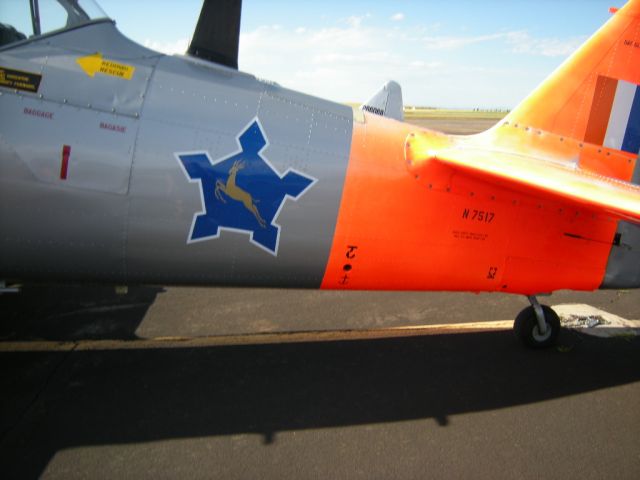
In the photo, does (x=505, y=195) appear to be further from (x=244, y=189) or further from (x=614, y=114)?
(x=244, y=189)

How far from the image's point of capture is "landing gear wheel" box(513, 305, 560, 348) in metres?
5.01

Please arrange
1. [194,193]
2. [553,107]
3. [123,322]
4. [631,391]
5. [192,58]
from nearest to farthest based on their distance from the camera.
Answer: [194,193]
[192,58]
[631,391]
[553,107]
[123,322]

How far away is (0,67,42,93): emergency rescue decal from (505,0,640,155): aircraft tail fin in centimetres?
454

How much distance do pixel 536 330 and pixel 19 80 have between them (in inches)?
218

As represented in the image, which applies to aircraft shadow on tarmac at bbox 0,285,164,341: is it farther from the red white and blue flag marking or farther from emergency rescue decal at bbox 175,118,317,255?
the red white and blue flag marking

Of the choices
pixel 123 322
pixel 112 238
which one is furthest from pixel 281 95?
pixel 123 322

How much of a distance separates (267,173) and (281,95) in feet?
2.53

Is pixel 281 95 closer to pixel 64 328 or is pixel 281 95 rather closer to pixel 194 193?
pixel 194 193

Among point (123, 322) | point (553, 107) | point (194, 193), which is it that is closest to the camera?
point (194, 193)

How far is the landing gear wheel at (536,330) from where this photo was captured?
501 centimetres

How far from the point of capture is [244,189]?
3.55m

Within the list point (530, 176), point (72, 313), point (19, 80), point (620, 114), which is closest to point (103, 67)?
point (19, 80)

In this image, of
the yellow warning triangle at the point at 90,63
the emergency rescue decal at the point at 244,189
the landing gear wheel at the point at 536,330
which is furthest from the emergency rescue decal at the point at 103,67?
the landing gear wheel at the point at 536,330

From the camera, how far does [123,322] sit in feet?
17.1
